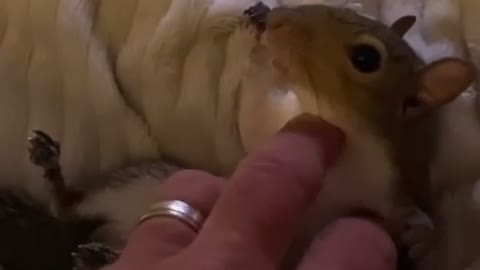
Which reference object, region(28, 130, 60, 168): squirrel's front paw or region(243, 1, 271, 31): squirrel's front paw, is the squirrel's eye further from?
region(28, 130, 60, 168): squirrel's front paw

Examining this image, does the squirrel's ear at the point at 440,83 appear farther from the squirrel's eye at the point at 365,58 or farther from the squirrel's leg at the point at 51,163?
the squirrel's leg at the point at 51,163

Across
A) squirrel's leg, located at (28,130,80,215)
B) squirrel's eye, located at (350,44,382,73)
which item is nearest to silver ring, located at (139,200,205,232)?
squirrel's eye, located at (350,44,382,73)

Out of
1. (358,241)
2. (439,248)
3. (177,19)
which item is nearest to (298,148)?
(358,241)

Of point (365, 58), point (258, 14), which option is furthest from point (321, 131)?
point (258, 14)

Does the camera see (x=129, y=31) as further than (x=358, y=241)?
Yes

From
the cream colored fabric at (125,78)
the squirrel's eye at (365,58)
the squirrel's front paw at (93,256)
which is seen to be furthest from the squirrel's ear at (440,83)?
the squirrel's front paw at (93,256)

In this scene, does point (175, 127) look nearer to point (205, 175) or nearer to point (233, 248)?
point (205, 175)

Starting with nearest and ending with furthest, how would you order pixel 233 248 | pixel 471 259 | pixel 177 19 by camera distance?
pixel 233 248
pixel 471 259
pixel 177 19
